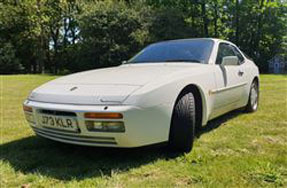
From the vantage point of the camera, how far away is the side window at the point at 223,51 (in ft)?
11.6

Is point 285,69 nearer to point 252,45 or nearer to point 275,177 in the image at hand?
point 252,45

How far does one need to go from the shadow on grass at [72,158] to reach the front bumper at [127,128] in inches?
8.8

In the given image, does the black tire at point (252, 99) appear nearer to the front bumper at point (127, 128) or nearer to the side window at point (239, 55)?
the side window at point (239, 55)

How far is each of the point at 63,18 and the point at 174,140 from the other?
28.4 metres

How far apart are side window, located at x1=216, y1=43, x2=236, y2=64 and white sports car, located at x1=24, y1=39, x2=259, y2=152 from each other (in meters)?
0.30

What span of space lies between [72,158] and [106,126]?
2.35 ft

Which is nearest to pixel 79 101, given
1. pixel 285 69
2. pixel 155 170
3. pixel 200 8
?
pixel 155 170

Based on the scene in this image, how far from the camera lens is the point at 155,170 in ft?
7.47

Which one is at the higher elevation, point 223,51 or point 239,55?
point 223,51

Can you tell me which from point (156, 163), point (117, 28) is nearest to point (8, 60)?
point (117, 28)

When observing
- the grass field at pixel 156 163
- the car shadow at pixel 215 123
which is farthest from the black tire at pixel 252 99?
the grass field at pixel 156 163

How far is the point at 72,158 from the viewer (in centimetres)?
262

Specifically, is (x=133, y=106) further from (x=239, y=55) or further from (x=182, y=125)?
(x=239, y=55)

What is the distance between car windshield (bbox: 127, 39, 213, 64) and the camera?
130 inches
